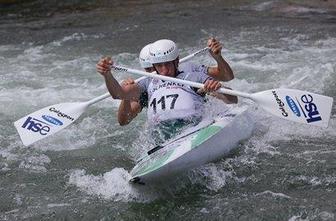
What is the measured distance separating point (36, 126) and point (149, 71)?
4.13 ft

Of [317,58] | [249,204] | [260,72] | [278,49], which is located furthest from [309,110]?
[278,49]

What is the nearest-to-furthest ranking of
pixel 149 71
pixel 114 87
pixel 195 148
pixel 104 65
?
1. pixel 195 148
2. pixel 104 65
3. pixel 114 87
4. pixel 149 71

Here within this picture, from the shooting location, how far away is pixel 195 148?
515 centimetres

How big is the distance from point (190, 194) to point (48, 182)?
1422 mm

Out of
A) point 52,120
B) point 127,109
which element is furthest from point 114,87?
point 52,120

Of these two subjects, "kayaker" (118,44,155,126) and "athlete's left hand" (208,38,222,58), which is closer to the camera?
"athlete's left hand" (208,38,222,58)

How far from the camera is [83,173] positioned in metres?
5.93

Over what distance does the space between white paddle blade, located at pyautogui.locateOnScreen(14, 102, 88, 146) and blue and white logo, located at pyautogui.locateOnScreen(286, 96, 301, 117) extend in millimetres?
2037

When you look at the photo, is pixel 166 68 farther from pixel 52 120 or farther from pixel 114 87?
pixel 52 120

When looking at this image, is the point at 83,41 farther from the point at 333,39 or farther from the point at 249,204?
the point at 249,204

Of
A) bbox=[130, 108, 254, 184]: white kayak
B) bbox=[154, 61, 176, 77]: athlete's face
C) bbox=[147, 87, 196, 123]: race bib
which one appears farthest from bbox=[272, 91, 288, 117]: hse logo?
bbox=[154, 61, 176, 77]: athlete's face

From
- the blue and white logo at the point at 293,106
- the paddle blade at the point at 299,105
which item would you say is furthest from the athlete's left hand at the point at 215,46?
the blue and white logo at the point at 293,106

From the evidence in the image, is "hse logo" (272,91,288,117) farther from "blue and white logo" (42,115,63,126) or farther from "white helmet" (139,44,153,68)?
"blue and white logo" (42,115,63,126)

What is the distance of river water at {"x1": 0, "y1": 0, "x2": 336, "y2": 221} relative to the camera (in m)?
5.13
